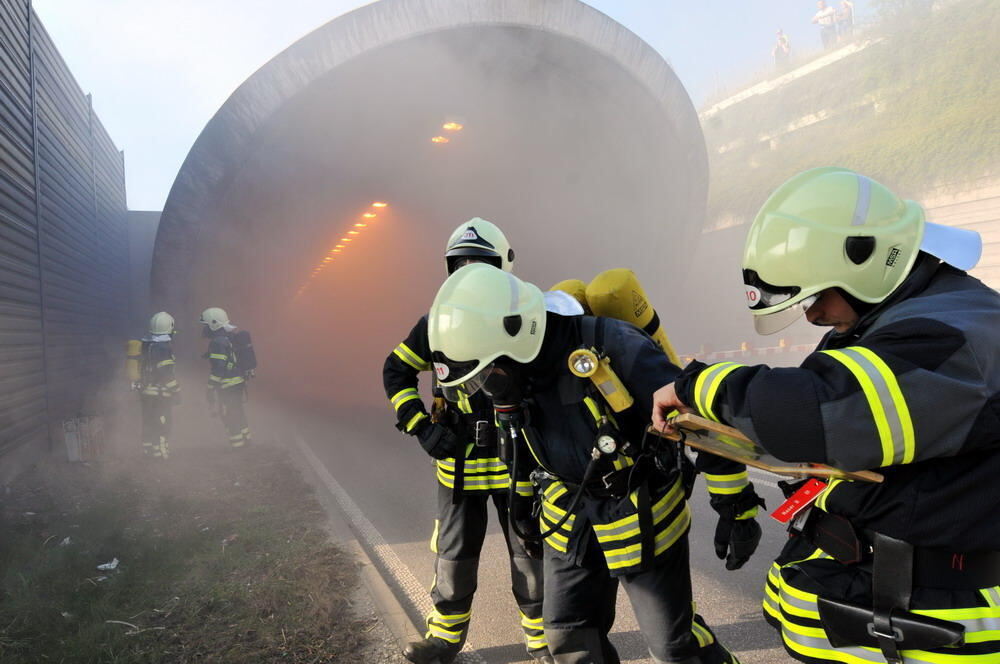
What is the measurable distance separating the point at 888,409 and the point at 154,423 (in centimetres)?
954

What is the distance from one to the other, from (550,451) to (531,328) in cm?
49

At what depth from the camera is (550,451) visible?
259 centimetres

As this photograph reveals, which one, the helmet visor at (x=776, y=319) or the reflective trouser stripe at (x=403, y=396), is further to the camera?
the reflective trouser stripe at (x=403, y=396)

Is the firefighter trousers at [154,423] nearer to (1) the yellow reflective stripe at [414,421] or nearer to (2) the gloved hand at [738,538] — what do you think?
(1) the yellow reflective stripe at [414,421]

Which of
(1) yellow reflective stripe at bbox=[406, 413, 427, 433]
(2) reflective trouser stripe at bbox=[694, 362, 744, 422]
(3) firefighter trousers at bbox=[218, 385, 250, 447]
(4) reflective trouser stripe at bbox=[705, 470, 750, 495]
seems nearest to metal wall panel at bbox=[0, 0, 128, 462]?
(3) firefighter trousers at bbox=[218, 385, 250, 447]

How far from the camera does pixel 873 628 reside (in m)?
1.54

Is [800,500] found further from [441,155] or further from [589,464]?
[441,155]

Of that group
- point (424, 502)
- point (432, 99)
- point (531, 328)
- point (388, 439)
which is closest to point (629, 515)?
point (531, 328)

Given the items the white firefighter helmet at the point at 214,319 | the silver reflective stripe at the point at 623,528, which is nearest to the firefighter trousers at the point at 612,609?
the silver reflective stripe at the point at 623,528

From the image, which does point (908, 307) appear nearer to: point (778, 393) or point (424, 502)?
point (778, 393)

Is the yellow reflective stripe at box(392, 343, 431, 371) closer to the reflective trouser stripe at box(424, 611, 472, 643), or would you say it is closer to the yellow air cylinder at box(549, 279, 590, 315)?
the yellow air cylinder at box(549, 279, 590, 315)

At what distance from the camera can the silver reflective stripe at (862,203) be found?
1606 mm

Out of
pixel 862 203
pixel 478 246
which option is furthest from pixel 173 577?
pixel 862 203

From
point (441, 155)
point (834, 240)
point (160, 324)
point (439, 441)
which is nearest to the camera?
point (834, 240)
